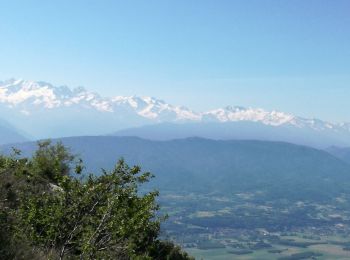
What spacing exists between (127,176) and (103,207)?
323cm

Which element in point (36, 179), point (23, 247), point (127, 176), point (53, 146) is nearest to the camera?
point (23, 247)

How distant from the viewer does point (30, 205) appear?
18266mm

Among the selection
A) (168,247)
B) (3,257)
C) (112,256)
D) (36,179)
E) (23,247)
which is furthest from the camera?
(168,247)

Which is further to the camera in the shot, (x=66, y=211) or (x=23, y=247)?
(x=66, y=211)

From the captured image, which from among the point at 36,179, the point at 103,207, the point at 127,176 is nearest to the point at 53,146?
the point at 36,179

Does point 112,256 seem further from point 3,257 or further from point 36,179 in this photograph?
point 36,179

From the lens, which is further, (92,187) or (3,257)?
(92,187)

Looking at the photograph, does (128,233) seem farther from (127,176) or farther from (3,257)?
(3,257)

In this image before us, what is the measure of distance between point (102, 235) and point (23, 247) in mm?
3100

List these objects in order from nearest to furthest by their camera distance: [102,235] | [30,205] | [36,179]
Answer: [102,235], [30,205], [36,179]

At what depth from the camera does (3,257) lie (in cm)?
1401


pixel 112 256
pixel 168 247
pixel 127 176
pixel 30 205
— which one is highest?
pixel 127 176

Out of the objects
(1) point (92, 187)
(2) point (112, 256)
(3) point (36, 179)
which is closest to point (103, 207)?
(1) point (92, 187)

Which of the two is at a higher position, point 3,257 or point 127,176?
point 127,176
